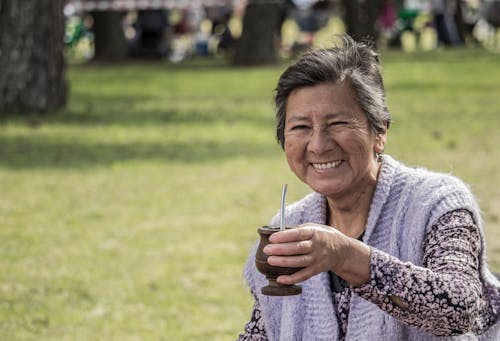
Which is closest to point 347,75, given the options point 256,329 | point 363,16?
point 256,329

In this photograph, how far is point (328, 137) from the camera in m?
3.47

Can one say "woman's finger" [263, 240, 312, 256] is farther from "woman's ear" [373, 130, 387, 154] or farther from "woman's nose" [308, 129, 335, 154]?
"woman's ear" [373, 130, 387, 154]

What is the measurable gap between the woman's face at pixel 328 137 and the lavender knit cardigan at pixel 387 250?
17cm

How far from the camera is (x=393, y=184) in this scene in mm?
3709

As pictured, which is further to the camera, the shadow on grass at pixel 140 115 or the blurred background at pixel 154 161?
the shadow on grass at pixel 140 115

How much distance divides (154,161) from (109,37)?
15899 mm

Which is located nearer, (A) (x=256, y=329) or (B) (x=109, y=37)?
(A) (x=256, y=329)

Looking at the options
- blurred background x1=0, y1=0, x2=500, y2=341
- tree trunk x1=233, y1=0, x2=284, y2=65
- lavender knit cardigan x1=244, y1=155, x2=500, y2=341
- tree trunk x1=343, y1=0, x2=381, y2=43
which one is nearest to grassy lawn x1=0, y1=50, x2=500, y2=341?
blurred background x1=0, y1=0, x2=500, y2=341

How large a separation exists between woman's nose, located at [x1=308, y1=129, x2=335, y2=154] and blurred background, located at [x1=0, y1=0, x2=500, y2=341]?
291mm

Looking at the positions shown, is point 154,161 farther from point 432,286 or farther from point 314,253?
point 314,253

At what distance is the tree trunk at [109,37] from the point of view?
91.8 ft

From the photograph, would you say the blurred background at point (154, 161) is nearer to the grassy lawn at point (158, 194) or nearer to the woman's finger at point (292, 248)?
the grassy lawn at point (158, 194)

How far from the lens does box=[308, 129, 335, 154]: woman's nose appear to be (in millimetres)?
3443

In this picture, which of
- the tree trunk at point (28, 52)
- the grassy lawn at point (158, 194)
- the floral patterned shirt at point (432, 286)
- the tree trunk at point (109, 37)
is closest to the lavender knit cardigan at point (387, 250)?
the floral patterned shirt at point (432, 286)
